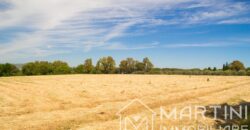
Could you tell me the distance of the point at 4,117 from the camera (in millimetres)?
20203

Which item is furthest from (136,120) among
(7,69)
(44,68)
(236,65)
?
(236,65)

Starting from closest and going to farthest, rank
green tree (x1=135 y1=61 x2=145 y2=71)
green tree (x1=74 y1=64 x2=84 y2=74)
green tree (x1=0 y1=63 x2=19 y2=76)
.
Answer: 1. green tree (x1=0 y1=63 x2=19 y2=76)
2. green tree (x1=74 y1=64 x2=84 y2=74)
3. green tree (x1=135 y1=61 x2=145 y2=71)

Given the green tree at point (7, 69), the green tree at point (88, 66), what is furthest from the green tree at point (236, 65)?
the green tree at point (7, 69)

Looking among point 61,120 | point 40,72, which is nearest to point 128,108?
point 61,120

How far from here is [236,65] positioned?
172 m

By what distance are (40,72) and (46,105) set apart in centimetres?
9055

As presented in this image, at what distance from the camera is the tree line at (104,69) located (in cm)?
11194

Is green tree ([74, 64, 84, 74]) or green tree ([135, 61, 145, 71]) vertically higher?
green tree ([135, 61, 145, 71])

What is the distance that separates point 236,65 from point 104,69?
246ft

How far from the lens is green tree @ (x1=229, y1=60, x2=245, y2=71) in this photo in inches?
6722

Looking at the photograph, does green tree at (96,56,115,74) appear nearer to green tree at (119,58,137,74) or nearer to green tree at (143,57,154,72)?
green tree at (119,58,137,74)

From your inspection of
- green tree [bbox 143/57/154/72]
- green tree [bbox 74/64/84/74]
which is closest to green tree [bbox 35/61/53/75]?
green tree [bbox 74/64/84/74]

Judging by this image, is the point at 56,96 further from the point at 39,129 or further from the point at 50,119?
the point at 39,129

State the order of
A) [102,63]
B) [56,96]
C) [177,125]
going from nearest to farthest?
[177,125] < [56,96] < [102,63]
